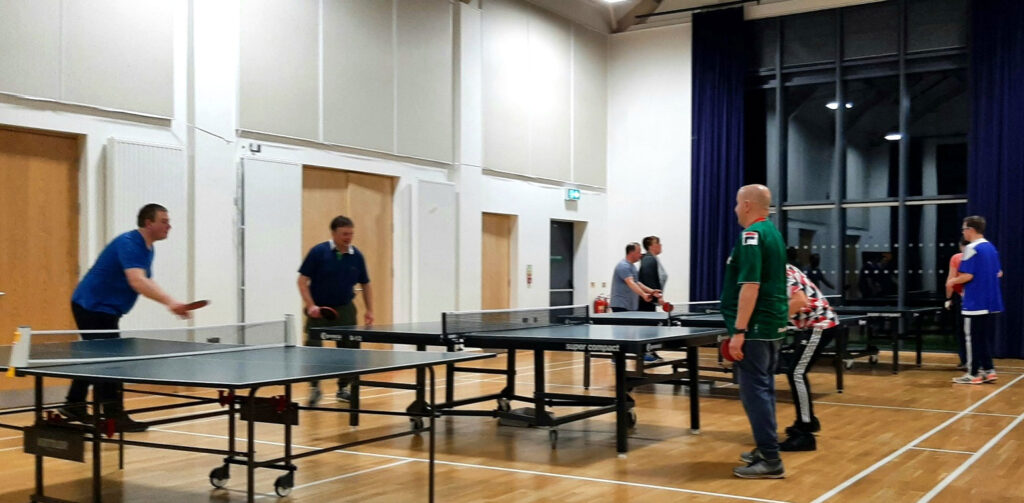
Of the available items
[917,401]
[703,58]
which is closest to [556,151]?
[703,58]

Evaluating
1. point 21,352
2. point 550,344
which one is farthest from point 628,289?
point 21,352

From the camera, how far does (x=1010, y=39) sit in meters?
13.0

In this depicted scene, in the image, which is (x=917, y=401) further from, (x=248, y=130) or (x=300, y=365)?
(x=248, y=130)

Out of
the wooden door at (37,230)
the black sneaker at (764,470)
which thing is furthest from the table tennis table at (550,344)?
the wooden door at (37,230)

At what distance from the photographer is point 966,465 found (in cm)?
551

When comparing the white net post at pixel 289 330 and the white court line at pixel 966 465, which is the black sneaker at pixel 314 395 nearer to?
the white net post at pixel 289 330

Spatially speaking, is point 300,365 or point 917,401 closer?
point 300,365

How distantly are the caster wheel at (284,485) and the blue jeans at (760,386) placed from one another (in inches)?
96.7

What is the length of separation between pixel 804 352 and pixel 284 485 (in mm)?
3488

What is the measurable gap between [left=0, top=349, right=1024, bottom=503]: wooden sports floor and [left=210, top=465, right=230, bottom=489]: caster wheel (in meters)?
0.08

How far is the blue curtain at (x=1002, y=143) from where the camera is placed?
505 inches

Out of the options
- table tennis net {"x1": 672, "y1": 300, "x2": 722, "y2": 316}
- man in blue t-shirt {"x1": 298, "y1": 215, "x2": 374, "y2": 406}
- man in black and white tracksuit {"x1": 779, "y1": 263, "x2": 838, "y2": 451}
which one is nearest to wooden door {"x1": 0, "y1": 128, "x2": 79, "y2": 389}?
man in blue t-shirt {"x1": 298, "y1": 215, "x2": 374, "y2": 406}

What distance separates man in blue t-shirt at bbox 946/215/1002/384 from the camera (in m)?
9.34

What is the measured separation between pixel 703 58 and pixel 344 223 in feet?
31.5
